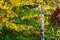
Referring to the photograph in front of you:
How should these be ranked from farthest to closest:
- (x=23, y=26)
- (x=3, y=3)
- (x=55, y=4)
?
(x=55, y=4)
(x=23, y=26)
(x=3, y=3)

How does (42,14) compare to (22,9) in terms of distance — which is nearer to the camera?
(42,14)

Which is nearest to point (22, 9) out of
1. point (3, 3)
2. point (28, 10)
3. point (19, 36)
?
point (28, 10)

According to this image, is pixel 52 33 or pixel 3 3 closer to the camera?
pixel 3 3

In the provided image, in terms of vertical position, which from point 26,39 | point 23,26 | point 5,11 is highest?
point 5,11

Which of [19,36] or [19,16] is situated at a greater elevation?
[19,16]

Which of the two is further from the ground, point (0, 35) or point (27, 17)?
point (27, 17)

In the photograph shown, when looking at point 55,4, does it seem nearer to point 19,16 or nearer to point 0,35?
point 19,16

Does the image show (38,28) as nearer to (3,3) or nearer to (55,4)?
(55,4)

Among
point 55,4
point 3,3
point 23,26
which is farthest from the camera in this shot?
point 55,4
